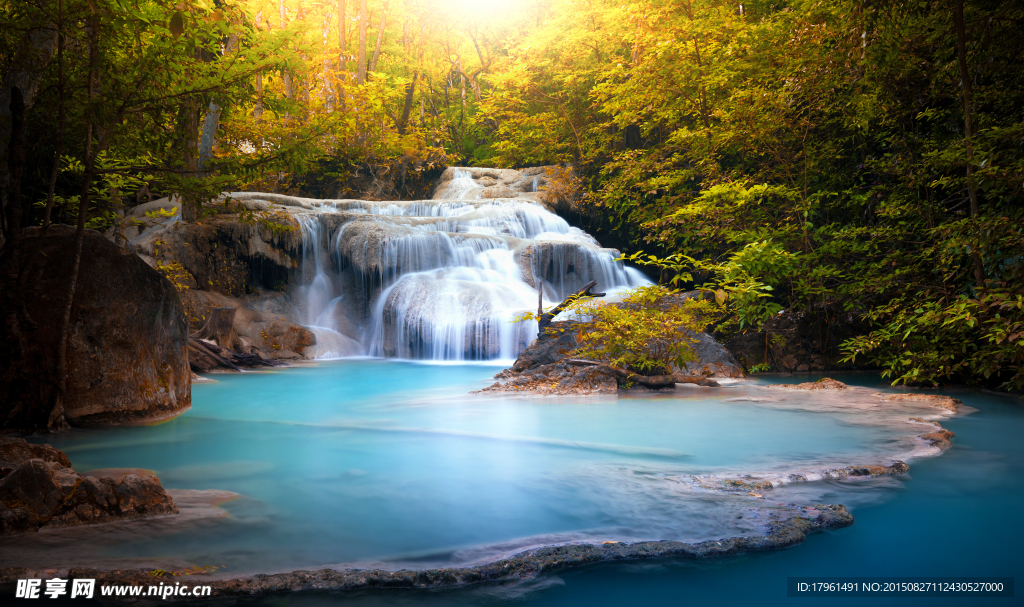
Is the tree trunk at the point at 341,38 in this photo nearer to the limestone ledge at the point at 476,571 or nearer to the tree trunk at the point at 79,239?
the tree trunk at the point at 79,239

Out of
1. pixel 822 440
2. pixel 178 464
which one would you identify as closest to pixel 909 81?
pixel 822 440

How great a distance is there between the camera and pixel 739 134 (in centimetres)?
979

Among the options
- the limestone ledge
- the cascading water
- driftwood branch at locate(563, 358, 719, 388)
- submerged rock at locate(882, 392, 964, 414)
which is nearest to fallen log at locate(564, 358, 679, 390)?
driftwood branch at locate(563, 358, 719, 388)

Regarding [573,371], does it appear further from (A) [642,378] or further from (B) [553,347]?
(A) [642,378]

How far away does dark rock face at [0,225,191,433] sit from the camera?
430 cm

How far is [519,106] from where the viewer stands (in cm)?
2078

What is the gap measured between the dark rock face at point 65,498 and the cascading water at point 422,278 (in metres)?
9.55

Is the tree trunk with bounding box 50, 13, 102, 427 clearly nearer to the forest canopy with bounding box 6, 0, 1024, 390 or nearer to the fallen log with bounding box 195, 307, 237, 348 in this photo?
the forest canopy with bounding box 6, 0, 1024, 390

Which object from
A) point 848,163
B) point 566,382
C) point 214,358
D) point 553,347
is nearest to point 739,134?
point 848,163

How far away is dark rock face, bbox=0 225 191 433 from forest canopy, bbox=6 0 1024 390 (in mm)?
530

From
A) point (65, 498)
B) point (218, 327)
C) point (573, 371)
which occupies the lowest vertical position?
point (65, 498)

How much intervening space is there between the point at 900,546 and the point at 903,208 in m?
6.03

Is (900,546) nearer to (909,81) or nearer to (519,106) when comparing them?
(909,81)

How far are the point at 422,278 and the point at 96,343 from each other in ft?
30.2
